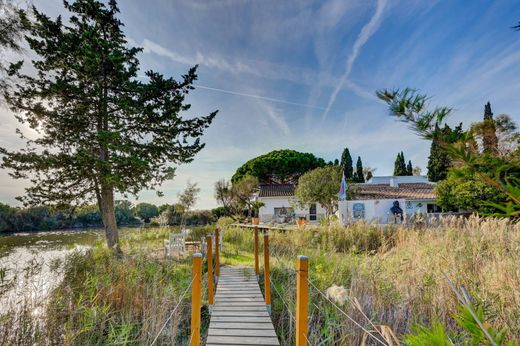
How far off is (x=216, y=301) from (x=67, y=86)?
8.81 meters

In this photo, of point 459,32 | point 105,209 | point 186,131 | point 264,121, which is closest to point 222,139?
point 264,121

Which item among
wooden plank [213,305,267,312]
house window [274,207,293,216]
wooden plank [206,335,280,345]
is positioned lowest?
wooden plank [206,335,280,345]

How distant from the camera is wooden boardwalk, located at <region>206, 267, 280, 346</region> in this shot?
3.95 metres

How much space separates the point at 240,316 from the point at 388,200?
18519 millimetres

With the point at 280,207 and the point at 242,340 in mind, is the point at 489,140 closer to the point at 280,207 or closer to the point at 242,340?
the point at 242,340

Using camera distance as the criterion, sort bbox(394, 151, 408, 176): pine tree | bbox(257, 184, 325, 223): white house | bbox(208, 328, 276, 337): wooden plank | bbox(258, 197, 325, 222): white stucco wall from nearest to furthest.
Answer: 1. bbox(208, 328, 276, 337): wooden plank
2. bbox(257, 184, 325, 223): white house
3. bbox(258, 197, 325, 222): white stucco wall
4. bbox(394, 151, 408, 176): pine tree

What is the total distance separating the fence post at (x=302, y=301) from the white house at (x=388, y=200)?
15097 millimetres

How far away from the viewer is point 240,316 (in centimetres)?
471

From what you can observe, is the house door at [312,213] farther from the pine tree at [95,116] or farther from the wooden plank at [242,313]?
the wooden plank at [242,313]

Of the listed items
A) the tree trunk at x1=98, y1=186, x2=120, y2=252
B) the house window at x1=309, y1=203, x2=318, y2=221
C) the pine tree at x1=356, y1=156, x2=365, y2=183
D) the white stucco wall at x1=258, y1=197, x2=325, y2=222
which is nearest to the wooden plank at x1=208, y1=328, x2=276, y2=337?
the tree trunk at x1=98, y1=186, x2=120, y2=252

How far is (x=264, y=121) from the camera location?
15141 mm

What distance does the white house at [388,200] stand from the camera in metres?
19.5

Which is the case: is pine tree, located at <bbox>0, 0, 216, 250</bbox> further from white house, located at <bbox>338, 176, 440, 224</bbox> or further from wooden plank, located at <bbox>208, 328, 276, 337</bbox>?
white house, located at <bbox>338, 176, 440, 224</bbox>

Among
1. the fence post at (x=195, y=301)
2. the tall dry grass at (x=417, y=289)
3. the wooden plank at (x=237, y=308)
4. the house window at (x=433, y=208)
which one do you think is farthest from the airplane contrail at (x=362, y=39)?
the house window at (x=433, y=208)
